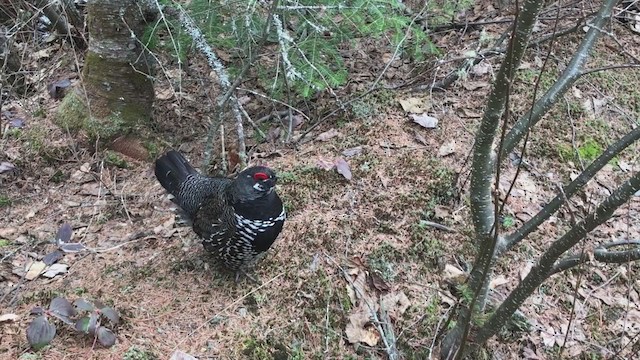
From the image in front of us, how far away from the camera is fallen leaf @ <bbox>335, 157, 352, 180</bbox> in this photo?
14.0 feet

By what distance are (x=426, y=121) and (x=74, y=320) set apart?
10.1 feet

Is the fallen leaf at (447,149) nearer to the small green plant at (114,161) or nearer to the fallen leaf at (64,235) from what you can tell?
the small green plant at (114,161)

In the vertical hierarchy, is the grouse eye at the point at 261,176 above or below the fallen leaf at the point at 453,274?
below

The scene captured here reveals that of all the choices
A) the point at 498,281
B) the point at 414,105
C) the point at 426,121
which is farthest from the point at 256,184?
the point at 414,105

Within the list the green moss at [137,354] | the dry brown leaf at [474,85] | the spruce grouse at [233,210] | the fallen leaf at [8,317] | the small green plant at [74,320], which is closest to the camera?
the small green plant at [74,320]

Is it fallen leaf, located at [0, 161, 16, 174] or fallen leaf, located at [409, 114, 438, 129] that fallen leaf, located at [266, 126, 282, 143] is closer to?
fallen leaf, located at [409, 114, 438, 129]

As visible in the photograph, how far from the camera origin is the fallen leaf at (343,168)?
4.28 meters

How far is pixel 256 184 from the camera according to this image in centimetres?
332

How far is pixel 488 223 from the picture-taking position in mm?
2984

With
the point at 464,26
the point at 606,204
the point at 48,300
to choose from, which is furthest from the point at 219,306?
the point at 464,26

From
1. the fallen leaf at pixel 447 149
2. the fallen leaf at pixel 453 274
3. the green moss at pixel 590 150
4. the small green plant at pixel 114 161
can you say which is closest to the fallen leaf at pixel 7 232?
the small green plant at pixel 114 161

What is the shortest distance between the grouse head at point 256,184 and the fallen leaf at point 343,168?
3.38ft

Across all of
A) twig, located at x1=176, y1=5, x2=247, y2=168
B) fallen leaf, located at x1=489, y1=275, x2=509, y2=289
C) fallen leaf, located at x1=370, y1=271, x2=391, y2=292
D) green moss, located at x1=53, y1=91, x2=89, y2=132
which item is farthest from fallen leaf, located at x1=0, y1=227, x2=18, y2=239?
fallen leaf, located at x1=489, y1=275, x2=509, y2=289

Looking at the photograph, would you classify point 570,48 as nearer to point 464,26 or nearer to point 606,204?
point 464,26
